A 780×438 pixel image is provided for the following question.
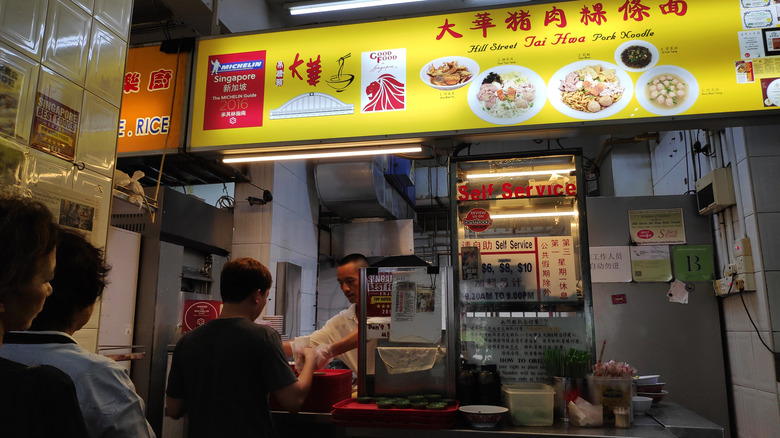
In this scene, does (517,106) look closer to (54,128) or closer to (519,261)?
(519,261)

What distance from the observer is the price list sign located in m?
2.92

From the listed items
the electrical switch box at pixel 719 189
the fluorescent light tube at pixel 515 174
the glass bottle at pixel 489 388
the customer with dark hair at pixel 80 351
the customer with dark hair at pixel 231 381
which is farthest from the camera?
the electrical switch box at pixel 719 189

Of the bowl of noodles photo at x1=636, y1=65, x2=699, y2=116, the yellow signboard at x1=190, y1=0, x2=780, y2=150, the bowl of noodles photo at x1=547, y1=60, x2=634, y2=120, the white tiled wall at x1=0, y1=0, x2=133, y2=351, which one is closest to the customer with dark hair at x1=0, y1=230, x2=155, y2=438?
the white tiled wall at x1=0, y1=0, x2=133, y2=351

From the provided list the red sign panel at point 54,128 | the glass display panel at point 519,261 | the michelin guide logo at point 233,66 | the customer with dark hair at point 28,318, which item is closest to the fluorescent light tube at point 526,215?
the glass display panel at point 519,261

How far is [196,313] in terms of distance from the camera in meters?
3.90

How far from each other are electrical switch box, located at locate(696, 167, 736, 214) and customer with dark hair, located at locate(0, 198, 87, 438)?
438 centimetres

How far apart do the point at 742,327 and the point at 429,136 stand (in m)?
2.95

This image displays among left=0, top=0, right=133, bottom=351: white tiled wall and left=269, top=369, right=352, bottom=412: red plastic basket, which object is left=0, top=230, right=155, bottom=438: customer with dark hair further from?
left=269, top=369, right=352, bottom=412: red plastic basket

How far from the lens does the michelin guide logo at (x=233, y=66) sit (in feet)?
11.5

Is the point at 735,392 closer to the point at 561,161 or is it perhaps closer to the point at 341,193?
the point at 561,161

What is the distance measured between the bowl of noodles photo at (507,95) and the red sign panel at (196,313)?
238 cm

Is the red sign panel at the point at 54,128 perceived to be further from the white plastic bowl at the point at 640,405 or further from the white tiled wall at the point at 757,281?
the white tiled wall at the point at 757,281

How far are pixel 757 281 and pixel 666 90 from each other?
1.69 m

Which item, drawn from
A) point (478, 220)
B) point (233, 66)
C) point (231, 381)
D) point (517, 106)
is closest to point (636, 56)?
point (517, 106)
